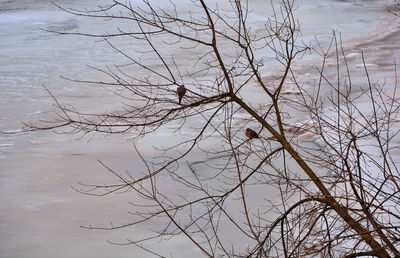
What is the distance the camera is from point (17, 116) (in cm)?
984

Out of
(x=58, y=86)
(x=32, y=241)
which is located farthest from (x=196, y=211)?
(x=58, y=86)

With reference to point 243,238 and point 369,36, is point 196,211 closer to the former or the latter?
point 243,238

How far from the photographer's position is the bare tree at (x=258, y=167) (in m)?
2.94

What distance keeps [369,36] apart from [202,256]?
11131 millimetres

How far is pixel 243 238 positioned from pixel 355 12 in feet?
49.8

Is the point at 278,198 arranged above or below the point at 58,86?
below

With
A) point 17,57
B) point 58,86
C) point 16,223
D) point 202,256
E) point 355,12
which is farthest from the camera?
point 355,12

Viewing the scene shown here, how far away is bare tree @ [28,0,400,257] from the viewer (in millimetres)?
2943

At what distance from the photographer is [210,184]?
23.7 feet

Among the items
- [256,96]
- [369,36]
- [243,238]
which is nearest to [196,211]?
[243,238]

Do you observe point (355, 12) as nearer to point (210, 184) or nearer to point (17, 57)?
point (17, 57)

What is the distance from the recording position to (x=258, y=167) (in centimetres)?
296

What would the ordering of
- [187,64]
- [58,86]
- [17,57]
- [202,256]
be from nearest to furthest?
[202,256] < [58,86] < [187,64] < [17,57]

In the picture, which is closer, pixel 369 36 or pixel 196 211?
pixel 196 211
